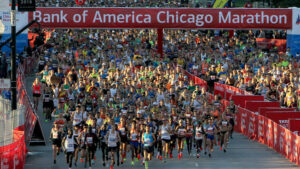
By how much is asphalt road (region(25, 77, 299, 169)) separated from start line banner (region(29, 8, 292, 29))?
57.3ft

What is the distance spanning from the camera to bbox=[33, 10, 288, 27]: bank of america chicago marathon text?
45281 mm

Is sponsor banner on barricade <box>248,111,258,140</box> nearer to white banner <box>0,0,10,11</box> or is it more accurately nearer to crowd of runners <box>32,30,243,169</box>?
→ crowd of runners <box>32,30,243,169</box>

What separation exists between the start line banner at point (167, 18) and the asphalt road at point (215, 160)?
17.5 meters

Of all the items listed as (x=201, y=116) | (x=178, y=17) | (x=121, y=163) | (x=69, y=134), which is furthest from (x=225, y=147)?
(x=178, y=17)

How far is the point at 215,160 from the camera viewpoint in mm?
26250

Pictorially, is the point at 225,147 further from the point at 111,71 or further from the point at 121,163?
the point at 111,71

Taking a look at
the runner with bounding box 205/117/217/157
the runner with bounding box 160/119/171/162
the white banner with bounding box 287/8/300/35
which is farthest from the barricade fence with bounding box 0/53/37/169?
the white banner with bounding box 287/8/300/35

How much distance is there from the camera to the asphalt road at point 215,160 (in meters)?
25.2

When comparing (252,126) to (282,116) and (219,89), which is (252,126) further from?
(219,89)

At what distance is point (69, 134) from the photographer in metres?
24.4

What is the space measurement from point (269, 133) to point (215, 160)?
320 cm

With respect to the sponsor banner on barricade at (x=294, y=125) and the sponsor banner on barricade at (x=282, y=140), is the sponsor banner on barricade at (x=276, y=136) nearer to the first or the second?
the sponsor banner on barricade at (x=282, y=140)

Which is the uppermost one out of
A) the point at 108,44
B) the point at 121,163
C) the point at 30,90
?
the point at 108,44

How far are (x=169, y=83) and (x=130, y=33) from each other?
17702 millimetres
